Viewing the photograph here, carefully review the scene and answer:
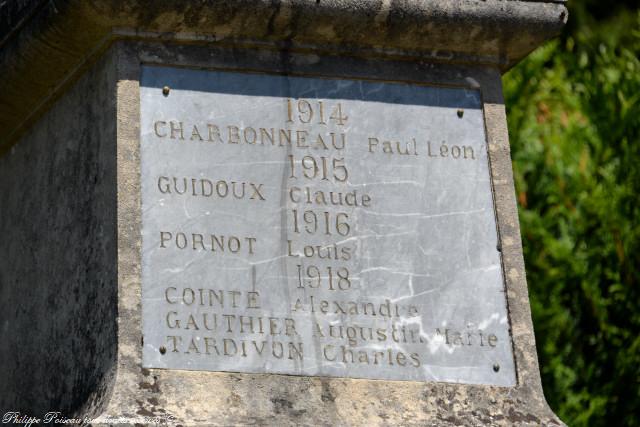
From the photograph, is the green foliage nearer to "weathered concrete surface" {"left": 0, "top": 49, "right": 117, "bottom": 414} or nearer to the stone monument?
the stone monument

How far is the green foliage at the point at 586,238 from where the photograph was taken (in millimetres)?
7629

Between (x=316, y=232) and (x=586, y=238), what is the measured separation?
3.15 m

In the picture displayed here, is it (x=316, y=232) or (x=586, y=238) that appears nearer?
(x=316, y=232)

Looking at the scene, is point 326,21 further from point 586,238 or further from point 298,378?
point 586,238

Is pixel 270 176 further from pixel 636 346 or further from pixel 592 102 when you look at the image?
pixel 592 102

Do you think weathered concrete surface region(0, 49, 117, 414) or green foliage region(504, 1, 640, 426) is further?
green foliage region(504, 1, 640, 426)

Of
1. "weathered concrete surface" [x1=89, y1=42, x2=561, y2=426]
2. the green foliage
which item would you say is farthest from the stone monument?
the green foliage

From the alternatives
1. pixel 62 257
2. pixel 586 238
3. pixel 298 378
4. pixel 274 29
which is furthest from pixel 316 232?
pixel 586 238

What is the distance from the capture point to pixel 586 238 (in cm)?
801

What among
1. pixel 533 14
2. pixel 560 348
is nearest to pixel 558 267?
Result: pixel 560 348

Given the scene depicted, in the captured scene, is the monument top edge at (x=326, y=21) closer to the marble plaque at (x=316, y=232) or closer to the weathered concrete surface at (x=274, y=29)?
the weathered concrete surface at (x=274, y=29)

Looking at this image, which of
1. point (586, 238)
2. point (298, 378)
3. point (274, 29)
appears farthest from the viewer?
point (586, 238)

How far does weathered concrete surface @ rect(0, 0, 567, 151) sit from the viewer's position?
513cm

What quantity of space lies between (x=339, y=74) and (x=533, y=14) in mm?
706
